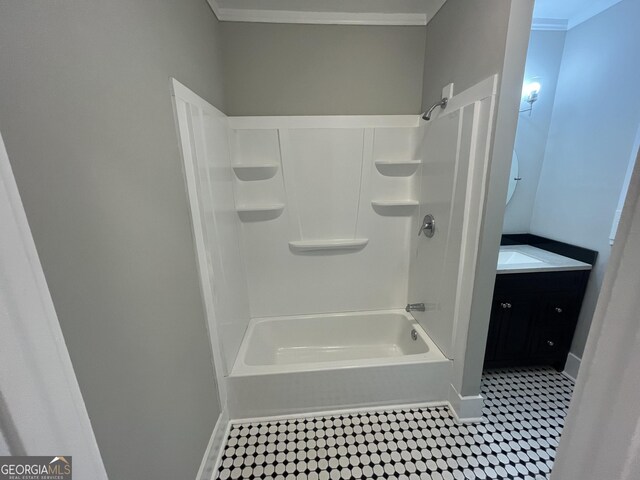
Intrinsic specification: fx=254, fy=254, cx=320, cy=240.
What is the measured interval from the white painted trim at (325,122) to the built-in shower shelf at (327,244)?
Result: 0.86 meters

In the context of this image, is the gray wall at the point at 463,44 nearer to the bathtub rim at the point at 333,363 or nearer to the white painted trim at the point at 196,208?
the white painted trim at the point at 196,208

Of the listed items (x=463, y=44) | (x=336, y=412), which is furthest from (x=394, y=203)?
(x=336, y=412)

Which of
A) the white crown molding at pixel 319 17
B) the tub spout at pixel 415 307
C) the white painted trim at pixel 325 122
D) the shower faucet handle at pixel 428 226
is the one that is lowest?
the tub spout at pixel 415 307

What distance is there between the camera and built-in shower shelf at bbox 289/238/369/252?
2.01 m

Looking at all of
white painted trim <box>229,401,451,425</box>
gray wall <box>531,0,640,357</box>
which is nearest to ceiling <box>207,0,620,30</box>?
gray wall <box>531,0,640,357</box>

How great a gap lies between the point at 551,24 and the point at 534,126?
0.66 metres

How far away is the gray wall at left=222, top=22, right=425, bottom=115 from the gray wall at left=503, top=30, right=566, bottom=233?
33.3 inches

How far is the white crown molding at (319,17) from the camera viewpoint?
163 cm

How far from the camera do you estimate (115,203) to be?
0.72 meters

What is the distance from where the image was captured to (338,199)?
199 centimetres

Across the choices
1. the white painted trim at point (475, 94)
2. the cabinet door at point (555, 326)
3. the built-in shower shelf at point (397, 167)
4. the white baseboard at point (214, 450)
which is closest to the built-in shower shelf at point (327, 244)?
the built-in shower shelf at point (397, 167)

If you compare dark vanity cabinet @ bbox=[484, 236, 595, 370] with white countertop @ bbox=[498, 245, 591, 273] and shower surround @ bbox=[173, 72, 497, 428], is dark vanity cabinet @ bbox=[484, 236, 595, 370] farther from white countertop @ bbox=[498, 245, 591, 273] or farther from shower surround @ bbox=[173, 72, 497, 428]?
shower surround @ bbox=[173, 72, 497, 428]

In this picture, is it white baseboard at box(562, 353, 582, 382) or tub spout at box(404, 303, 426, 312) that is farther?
tub spout at box(404, 303, 426, 312)

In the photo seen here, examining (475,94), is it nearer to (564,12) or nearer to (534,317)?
(564,12)
